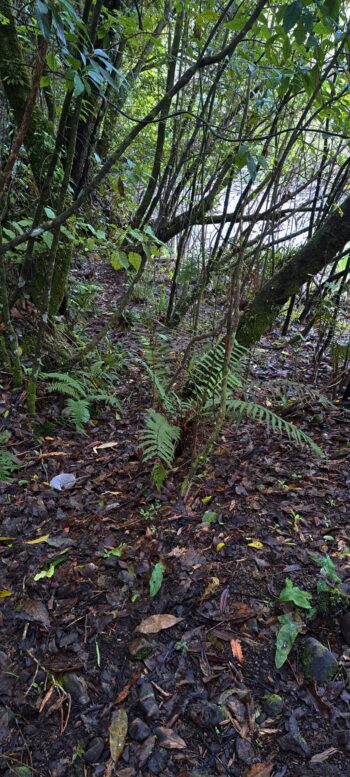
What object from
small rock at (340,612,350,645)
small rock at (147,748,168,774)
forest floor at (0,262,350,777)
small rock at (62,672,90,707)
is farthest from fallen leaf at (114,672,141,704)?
small rock at (340,612,350,645)

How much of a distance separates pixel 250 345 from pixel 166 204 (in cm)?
309

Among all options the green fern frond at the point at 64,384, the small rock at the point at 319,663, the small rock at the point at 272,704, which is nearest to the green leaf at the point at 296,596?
the small rock at the point at 319,663

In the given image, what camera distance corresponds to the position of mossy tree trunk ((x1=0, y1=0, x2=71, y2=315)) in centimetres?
332

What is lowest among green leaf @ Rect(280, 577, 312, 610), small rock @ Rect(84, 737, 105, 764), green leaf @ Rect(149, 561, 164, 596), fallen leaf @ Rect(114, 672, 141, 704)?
small rock @ Rect(84, 737, 105, 764)

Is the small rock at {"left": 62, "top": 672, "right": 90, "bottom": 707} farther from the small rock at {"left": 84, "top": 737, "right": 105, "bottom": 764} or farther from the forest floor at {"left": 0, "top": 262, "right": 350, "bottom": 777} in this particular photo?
the small rock at {"left": 84, "top": 737, "right": 105, "bottom": 764}

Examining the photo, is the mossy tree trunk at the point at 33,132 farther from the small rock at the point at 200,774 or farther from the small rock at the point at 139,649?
the small rock at the point at 200,774

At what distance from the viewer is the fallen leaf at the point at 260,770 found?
145 centimetres

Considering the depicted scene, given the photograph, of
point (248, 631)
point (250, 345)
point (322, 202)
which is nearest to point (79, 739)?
point (248, 631)

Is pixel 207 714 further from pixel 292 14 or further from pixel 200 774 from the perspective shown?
pixel 292 14

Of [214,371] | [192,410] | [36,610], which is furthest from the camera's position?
[214,371]

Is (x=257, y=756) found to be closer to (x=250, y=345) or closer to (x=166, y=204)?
(x=250, y=345)

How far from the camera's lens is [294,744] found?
4.95 ft

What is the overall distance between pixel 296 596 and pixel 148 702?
745 millimetres

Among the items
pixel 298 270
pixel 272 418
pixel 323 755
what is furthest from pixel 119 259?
pixel 323 755
